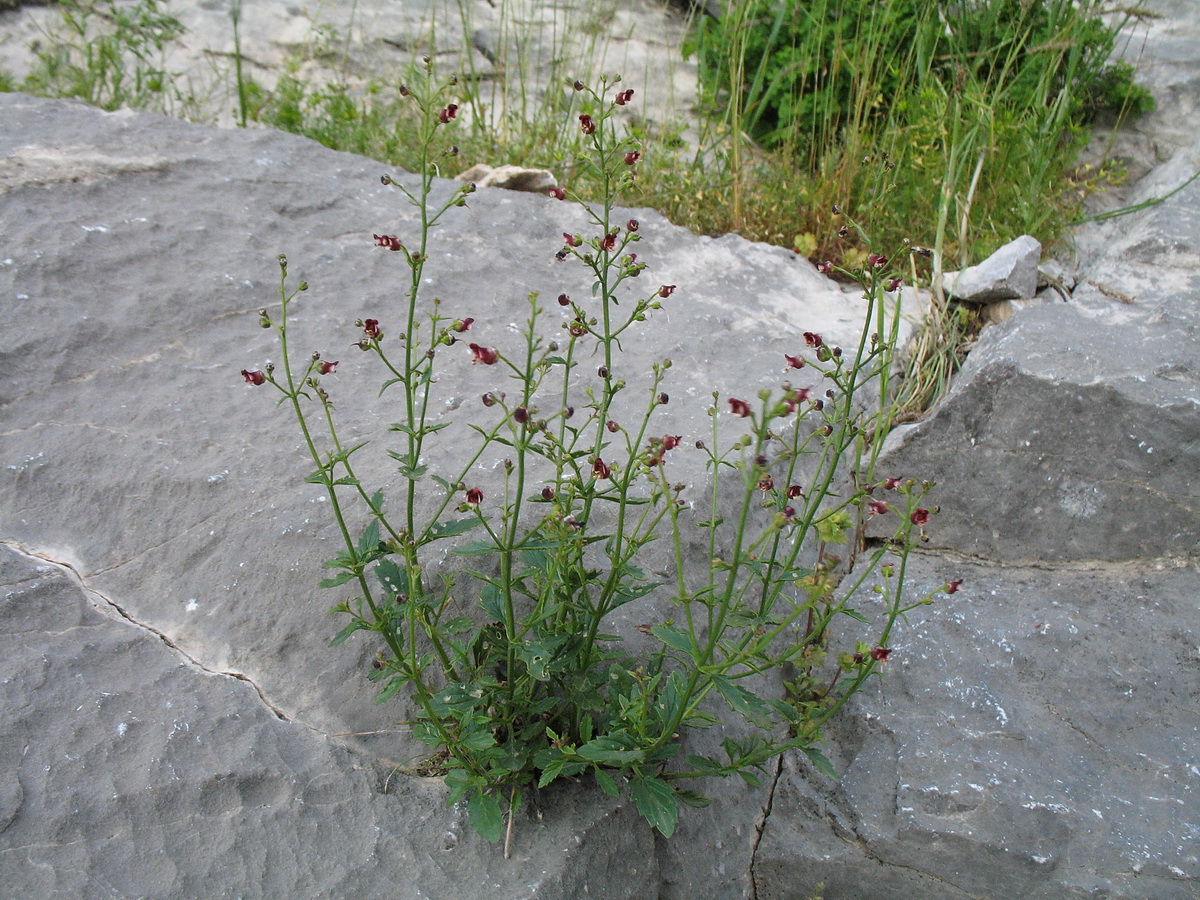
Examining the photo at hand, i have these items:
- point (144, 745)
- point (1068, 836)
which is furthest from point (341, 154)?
point (1068, 836)

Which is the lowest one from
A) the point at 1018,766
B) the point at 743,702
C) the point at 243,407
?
the point at 1018,766

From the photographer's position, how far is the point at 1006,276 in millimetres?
3520

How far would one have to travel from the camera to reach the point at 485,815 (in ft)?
5.72

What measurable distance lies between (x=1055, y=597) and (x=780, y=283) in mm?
1577

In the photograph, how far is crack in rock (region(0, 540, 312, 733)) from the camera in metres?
2.04

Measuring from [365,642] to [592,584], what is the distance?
557 mm

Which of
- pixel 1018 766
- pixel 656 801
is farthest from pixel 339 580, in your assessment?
pixel 1018 766

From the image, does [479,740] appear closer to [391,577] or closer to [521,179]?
[391,577]

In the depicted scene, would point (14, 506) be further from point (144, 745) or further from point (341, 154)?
point (341, 154)

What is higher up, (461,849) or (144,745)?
(144,745)

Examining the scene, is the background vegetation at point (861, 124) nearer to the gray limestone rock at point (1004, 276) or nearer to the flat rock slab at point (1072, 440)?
the gray limestone rock at point (1004, 276)

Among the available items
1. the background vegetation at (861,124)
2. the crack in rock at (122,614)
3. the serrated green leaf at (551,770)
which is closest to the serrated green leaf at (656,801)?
the serrated green leaf at (551,770)

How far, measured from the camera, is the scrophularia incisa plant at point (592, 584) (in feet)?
5.49

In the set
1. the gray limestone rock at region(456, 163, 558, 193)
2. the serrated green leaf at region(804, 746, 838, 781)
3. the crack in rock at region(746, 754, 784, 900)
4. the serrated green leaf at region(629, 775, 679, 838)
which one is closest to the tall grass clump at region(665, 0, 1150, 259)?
the gray limestone rock at region(456, 163, 558, 193)
